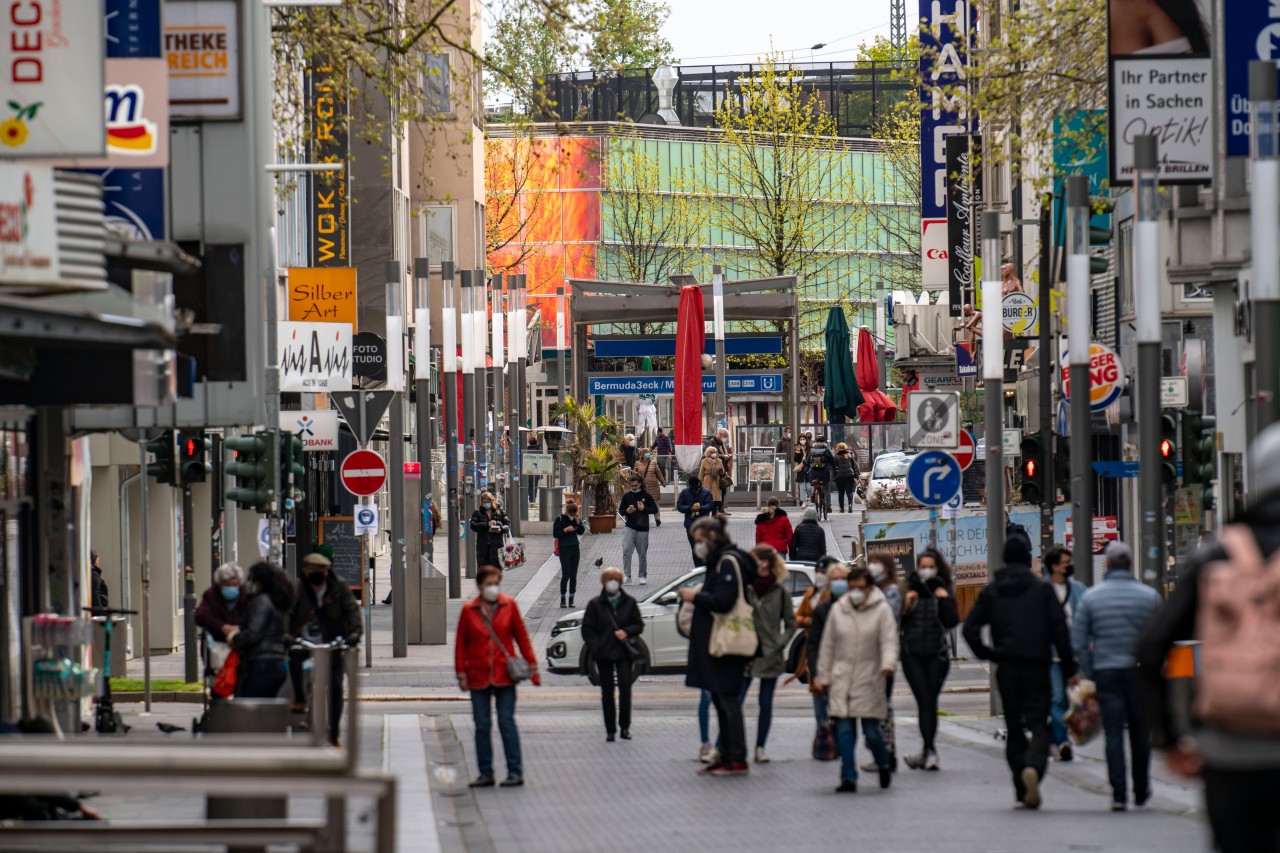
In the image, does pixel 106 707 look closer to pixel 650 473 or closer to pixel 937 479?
pixel 937 479

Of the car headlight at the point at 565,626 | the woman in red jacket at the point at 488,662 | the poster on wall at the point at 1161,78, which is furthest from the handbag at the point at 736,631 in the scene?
the car headlight at the point at 565,626

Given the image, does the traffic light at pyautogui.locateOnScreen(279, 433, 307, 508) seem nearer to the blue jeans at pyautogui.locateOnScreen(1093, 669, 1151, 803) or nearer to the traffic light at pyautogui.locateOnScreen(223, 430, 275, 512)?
the traffic light at pyautogui.locateOnScreen(223, 430, 275, 512)

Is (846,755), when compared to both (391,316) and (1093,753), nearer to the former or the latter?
(1093,753)

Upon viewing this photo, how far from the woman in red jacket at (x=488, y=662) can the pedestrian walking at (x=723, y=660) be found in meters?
1.28

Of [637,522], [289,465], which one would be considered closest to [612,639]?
[289,465]

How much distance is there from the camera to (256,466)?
2280cm

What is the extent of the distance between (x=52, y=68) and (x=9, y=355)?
82.6 inches

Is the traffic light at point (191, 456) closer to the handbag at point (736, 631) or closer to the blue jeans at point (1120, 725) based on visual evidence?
the handbag at point (736, 631)

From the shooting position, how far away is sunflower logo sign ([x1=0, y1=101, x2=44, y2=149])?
13797 millimetres

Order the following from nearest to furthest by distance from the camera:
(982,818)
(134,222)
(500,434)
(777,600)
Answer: (982,818), (777,600), (134,222), (500,434)

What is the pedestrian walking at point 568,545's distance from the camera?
33.6m

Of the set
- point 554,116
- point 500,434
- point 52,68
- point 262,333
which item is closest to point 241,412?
point 262,333

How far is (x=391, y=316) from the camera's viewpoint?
3170 cm

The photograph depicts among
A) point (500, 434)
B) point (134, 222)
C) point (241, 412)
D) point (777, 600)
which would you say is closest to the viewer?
point (777, 600)
